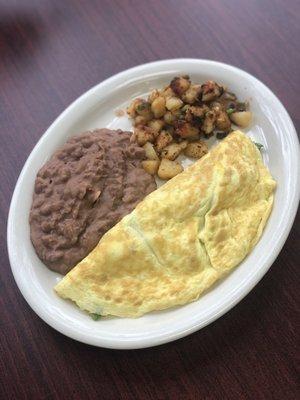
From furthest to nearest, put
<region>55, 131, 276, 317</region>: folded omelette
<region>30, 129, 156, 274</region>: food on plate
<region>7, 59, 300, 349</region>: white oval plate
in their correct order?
<region>30, 129, 156, 274</region>: food on plate < <region>55, 131, 276, 317</region>: folded omelette < <region>7, 59, 300, 349</region>: white oval plate

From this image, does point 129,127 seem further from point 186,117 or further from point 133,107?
point 186,117

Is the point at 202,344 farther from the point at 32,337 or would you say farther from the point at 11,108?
the point at 11,108

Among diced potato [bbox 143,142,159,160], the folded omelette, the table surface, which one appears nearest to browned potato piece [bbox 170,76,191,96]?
diced potato [bbox 143,142,159,160]

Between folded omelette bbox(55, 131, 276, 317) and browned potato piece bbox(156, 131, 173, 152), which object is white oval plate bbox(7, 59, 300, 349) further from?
browned potato piece bbox(156, 131, 173, 152)

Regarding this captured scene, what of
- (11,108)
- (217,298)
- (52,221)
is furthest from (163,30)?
(217,298)

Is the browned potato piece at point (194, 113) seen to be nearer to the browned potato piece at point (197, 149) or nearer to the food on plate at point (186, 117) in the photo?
the food on plate at point (186, 117)

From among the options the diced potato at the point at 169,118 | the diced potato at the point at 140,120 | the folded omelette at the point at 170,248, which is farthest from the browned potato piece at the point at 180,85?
the folded omelette at the point at 170,248

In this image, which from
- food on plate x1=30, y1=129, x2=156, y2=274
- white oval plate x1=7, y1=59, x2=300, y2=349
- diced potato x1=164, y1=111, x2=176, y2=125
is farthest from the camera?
diced potato x1=164, y1=111, x2=176, y2=125
